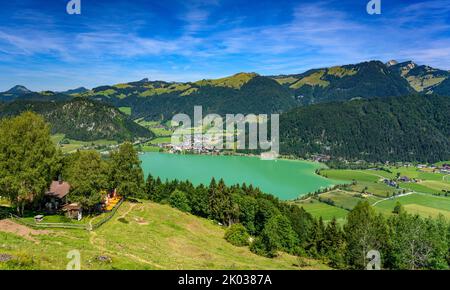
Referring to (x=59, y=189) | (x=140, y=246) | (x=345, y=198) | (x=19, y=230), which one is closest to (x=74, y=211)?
(x=59, y=189)

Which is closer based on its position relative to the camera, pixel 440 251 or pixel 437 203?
pixel 440 251

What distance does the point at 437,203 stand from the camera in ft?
469

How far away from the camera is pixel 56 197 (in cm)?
5103

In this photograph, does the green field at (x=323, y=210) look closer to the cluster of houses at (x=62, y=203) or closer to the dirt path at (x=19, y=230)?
the cluster of houses at (x=62, y=203)

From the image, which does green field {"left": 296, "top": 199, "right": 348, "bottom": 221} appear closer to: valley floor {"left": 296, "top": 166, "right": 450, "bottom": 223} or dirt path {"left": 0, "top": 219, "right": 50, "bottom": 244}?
valley floor {"left": 296, "top": 166, "right": 450, "bottom": 223}

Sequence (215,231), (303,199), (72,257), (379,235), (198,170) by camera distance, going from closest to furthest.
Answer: (72,257) → (379,235) → (215,231) → (303,199) → (198,170)

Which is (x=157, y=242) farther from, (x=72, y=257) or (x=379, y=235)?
(x=379, y=235)

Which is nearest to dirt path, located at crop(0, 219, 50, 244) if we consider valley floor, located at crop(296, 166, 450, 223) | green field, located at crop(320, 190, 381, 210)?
valley floor, located at crop(296, 166, 450, 223)

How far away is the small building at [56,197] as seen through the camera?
165ft

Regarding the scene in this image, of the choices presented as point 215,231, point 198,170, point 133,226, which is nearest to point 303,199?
point 198,170

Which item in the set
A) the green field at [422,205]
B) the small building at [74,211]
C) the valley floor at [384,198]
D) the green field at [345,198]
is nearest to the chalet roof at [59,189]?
the small building at [74,211]

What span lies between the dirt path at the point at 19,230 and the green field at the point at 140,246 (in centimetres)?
9
